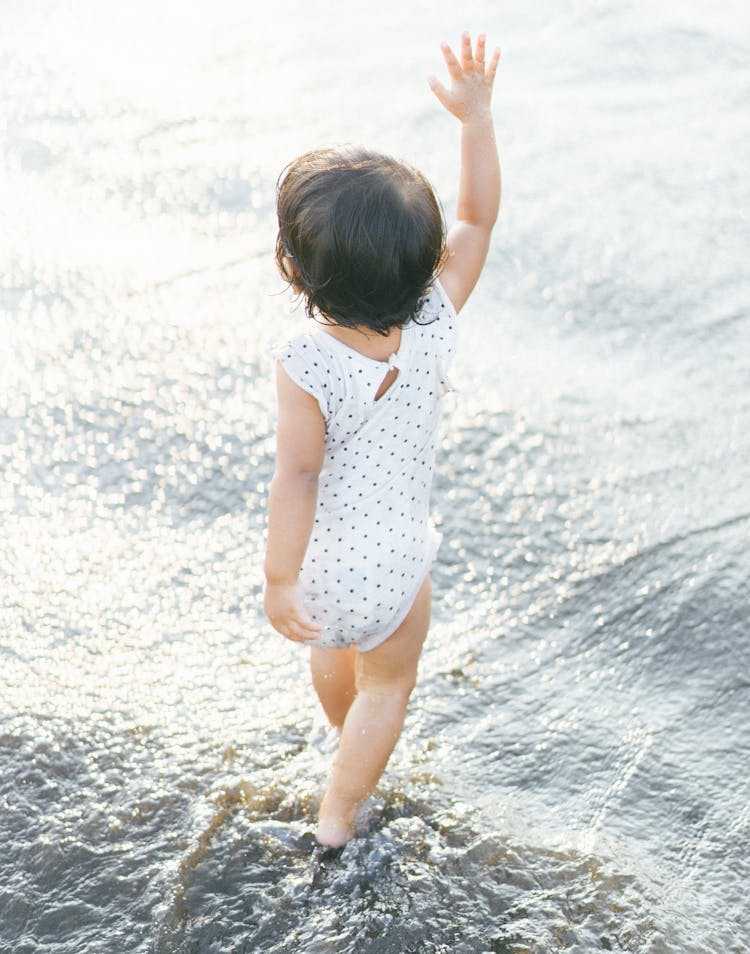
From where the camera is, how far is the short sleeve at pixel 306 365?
1.94 meters

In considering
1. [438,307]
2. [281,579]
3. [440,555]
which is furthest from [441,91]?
[440,555]

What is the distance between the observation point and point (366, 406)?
2.03m

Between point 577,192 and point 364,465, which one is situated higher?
point 364,465

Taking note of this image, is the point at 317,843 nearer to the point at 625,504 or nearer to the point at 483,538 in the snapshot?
the point at 483,538

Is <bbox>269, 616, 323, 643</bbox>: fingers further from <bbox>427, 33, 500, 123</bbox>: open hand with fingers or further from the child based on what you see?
<bbox>427, 33, 500, 123</bbox>: open hand with fingers

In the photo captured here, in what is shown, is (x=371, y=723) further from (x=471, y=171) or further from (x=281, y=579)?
(x=471, y=171)

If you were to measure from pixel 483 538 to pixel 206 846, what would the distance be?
46.0 inches

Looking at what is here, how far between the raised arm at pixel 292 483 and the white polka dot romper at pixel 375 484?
0.04 metres

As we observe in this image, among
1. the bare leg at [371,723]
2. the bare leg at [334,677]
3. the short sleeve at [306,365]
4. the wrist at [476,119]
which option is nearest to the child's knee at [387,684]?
the bare leg at [371,723]

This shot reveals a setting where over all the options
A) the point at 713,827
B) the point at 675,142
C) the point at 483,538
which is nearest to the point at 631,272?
the point at 675,142

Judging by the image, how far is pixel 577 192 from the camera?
15.7 feet

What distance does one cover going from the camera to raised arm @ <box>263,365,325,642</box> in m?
1.96

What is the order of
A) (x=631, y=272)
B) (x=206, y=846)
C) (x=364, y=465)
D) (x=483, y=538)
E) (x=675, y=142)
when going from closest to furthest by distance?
(x=364, y=465)
(x=206, y=846)
(x=483, y=538)
(x=631, y=272)
(x=675, y=142)

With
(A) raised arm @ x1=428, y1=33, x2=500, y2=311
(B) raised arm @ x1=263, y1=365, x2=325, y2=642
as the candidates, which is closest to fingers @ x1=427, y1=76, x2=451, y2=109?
(A) raised arm @ x1=428, y1=33, x2=500, y2=311
